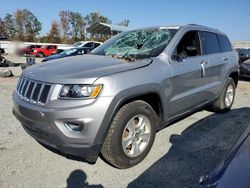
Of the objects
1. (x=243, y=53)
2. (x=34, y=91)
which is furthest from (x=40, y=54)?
(x=34, y=91)

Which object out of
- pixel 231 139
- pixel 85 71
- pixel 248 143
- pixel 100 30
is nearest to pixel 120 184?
pixel 85 71

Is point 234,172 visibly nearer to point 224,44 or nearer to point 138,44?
point 138,44

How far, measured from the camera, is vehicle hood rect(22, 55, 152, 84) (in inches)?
114

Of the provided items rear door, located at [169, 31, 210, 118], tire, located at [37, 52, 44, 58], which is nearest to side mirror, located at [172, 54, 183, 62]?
rear door, located at [169, 31, 210, 118]

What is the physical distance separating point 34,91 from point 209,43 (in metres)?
3.40

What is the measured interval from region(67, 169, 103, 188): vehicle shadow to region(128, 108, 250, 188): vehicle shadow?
50 centimetres

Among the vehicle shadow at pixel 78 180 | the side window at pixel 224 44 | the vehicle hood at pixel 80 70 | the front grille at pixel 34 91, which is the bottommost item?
the vehicle shadow at pixel 78 180

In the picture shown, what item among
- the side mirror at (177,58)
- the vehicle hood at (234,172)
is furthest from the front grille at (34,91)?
the vehicle hood at (234,172)

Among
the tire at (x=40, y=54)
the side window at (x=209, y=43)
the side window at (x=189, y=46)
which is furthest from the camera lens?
the tire at (x=40, y=54)

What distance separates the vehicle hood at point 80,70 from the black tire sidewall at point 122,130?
0.52 metres

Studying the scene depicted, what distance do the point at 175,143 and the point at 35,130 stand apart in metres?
2.14

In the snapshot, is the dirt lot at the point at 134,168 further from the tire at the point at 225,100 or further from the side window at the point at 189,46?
the side window at the point at 189,46

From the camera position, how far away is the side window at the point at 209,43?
15.7 feet

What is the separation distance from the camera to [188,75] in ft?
13.4
